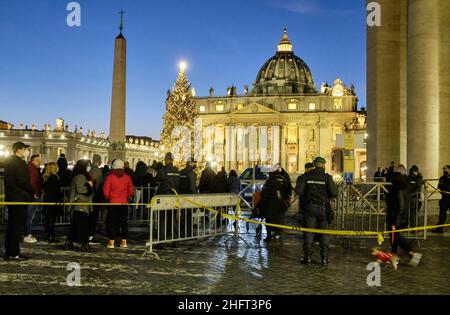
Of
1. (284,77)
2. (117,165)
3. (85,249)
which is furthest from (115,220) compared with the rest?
(284,77)

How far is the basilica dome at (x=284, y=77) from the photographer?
13838 cm

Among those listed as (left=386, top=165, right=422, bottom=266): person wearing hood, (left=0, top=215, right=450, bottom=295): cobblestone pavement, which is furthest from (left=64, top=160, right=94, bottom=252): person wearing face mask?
(left=386, top=165, right=422, bottom=266): person wearing hood

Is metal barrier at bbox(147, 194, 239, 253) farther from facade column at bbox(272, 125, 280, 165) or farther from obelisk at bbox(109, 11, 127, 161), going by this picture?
facade column at bbox(272, 125, 280, 165)

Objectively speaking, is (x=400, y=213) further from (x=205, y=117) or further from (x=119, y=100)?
(x=205, y=117)

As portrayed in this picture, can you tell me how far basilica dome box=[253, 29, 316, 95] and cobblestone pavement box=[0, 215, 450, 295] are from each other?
126847 millimetres

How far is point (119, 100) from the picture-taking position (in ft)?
87.9

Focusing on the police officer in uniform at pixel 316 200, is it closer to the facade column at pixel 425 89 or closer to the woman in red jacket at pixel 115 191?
the woman in red jacket at pixel 115 191

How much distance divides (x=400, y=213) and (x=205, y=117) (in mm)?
114746

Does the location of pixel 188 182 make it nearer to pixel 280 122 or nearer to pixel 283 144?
pixel 283 144
